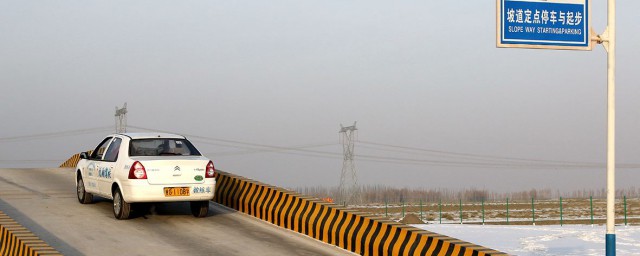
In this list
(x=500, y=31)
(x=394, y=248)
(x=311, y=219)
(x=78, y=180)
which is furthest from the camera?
(x=78, y=180)

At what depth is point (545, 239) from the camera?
125ft

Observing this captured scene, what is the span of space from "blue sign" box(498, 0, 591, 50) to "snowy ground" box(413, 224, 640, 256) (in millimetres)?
16546

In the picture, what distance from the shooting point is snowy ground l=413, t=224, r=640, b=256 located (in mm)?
32719

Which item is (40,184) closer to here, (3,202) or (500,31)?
(3,202)

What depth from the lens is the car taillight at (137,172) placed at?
55.1 feet

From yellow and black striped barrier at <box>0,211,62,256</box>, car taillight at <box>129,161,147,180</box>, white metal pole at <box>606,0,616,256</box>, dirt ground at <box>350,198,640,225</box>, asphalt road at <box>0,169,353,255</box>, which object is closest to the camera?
yellow and black striped barrier at <box>0,211,62,256</box>

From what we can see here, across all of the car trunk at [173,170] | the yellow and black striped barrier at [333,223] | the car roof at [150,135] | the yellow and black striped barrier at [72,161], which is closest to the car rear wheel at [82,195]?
the car roof at [150,135]

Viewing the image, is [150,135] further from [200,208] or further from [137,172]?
[200,208]

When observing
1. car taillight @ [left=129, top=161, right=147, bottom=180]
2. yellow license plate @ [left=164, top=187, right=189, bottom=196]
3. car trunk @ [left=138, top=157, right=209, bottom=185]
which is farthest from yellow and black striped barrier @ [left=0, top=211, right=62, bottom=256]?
yellow license plate @ [left=164, top=187, right=189, bottom=196]

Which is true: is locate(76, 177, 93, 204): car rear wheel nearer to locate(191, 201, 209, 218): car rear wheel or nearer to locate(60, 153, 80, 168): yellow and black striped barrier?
locate(191, 201, 209, 218): car rear wheel

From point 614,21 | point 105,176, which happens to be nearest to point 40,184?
point 105,176

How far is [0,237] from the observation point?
15672 millimetres

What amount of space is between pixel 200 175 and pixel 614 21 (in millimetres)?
8069

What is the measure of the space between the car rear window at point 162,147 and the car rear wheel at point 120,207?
907 millimetres
